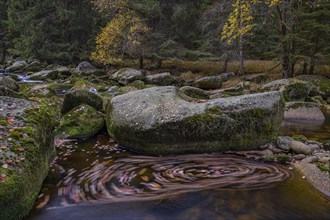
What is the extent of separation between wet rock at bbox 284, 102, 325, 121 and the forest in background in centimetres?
412

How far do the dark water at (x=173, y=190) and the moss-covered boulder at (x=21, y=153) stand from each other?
0.38m

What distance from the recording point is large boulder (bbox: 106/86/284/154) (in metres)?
7.02

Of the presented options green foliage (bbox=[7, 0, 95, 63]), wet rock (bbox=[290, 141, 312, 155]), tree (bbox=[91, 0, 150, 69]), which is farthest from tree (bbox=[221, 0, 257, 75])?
green foliage (bbox=[7, 0, 95, 63])

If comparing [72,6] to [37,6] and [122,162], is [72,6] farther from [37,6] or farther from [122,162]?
[122,162]

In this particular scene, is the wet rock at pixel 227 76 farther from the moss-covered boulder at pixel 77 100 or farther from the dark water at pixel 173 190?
the dark water at pixel 173 190

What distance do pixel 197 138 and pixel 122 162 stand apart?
5.89 ft

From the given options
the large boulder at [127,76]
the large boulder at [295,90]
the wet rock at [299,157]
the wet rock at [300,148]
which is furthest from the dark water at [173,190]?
the large boulder at [127,76]

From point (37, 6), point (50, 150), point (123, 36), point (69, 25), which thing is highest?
point (37, 6)

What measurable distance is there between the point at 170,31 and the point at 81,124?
68.9 ft

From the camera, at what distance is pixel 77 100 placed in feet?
31.8

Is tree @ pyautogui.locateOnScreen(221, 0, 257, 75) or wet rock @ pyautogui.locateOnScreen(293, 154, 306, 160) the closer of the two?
wet rock @ pyautogui.locateOnScreen(293, 154, 306, 160)

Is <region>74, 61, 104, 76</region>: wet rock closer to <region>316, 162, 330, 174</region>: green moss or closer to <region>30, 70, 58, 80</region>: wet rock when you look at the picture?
<region>30, 70, 58, 80</region>: wet rock

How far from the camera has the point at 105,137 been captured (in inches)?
335

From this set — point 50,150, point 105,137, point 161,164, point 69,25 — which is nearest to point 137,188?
point 161,164
